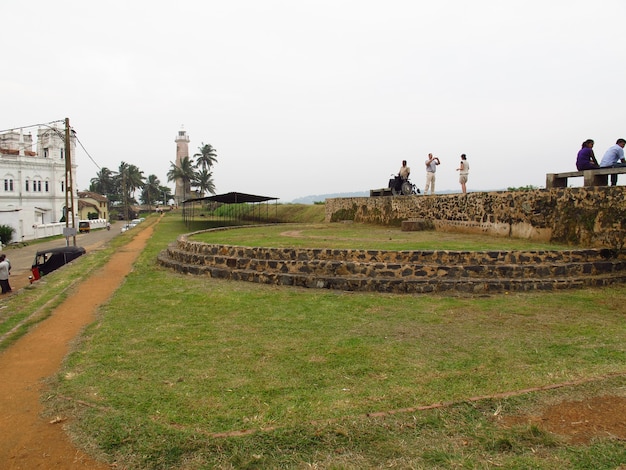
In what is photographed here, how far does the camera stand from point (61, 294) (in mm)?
9227

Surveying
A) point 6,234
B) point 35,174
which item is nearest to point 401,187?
point 6,234

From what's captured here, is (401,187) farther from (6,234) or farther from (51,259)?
(6,234)

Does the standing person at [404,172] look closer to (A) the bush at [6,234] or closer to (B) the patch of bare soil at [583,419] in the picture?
(B) the patch of bare soil at [583,419]

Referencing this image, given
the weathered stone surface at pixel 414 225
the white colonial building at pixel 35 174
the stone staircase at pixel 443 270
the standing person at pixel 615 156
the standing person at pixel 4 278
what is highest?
the white colonial building at pixel 35 174

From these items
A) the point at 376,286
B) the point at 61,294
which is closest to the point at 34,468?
the point at 376,286

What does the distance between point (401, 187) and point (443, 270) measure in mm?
10112

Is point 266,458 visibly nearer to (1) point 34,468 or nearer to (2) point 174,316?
(1) point 34,468

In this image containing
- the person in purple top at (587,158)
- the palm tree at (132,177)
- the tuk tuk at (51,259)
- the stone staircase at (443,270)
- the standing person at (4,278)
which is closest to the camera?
the stone staircase at (443,270)

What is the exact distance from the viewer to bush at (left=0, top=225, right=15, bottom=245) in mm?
31147

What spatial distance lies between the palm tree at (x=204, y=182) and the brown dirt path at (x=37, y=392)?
210ft

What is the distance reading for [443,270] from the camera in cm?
838

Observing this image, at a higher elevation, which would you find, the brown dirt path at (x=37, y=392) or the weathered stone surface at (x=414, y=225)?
the weathered stone surface at (x=414, y=225)

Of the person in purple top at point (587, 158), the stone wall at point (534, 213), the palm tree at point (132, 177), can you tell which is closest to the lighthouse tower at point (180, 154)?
the palm tree at point (132, 177)

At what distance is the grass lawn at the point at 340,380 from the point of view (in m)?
3.12
